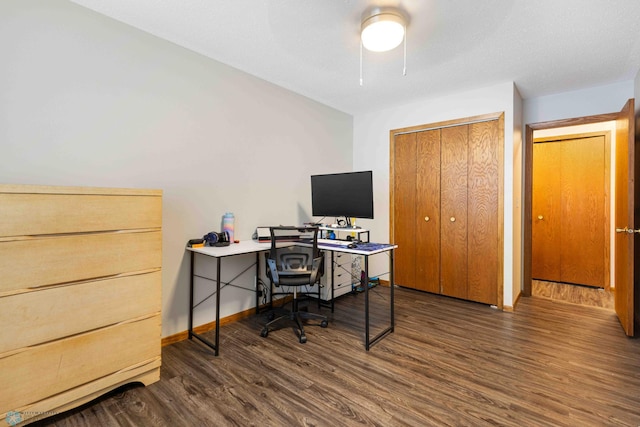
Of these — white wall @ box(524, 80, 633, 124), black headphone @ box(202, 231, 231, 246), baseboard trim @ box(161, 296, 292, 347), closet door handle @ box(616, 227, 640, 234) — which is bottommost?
baseboard trim @ box(161, 296, 292, 347)

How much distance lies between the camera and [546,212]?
4.80m

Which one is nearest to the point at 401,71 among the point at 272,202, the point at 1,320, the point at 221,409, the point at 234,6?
the point at 234,6

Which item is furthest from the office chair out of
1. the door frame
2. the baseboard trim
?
the door frame

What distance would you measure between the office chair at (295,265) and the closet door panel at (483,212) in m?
1.94

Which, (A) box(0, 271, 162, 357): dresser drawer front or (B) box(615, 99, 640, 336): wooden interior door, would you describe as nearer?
(A) box(0, 271, 162, 357): dresser drawer front

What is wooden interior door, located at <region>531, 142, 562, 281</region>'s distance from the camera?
15.5ft

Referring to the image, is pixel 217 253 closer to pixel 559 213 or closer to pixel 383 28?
pixel 383 28

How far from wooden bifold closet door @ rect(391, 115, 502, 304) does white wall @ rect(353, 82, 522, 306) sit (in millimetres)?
100

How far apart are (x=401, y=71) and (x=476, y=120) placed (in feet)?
3.86

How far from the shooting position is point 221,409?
5.84 feet

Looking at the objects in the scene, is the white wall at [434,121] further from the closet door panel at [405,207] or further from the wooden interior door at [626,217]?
the wooden interior door at [626,217]

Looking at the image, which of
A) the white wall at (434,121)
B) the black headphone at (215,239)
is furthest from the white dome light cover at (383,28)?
the black headphone at (215,239)

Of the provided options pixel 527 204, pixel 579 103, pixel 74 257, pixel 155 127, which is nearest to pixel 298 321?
pixel 74 257

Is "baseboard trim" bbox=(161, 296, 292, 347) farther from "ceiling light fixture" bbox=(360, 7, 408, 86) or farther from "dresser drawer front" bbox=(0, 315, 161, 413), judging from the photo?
"ceiling light fixture" bbox=(360, 7, 408, 86)
